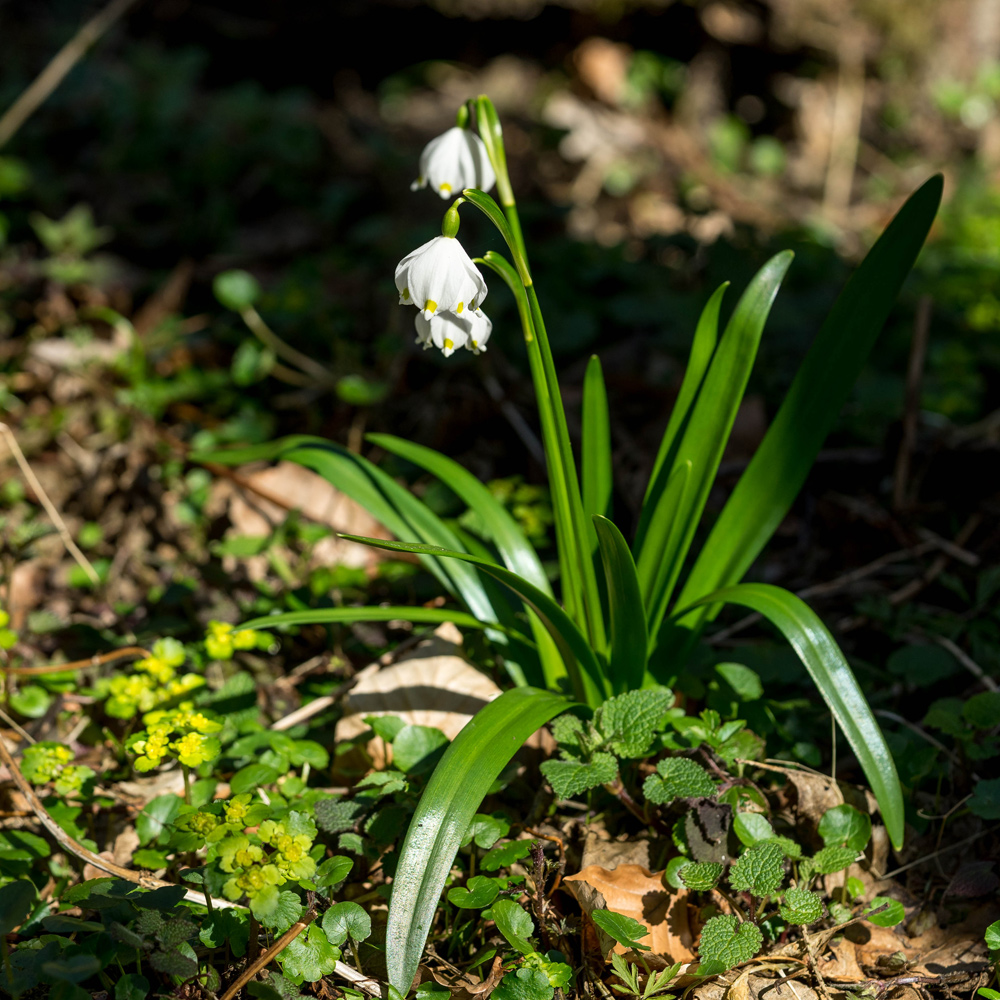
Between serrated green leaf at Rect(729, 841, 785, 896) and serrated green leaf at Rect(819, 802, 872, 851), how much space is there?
154mm

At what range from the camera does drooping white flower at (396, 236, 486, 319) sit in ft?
4.01

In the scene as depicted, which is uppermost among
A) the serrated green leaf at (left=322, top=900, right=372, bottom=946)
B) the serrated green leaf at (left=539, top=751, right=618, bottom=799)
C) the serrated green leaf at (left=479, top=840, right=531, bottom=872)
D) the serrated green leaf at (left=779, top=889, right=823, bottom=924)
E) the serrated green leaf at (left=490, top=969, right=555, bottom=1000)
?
the serrated green leaf at (left=539, top=751, right=618, bottom=799)

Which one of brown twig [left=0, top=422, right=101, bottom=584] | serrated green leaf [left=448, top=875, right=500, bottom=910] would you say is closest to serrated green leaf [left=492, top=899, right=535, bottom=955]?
serrated green leaf [left=448, top=875, right=500, bottom=910]

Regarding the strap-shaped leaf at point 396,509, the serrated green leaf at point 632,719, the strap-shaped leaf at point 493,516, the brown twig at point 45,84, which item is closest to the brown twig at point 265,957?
the serrated green leaf at point 632,719

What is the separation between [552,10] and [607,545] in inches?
172

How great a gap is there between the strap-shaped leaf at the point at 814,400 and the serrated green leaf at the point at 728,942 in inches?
21.3

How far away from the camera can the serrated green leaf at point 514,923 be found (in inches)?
49.9

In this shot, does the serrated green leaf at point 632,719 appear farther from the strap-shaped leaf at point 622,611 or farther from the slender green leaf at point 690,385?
the slender green leaf at point 690,385

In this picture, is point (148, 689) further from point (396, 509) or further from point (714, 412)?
point (714, 412)

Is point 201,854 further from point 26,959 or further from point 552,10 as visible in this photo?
point 552,10

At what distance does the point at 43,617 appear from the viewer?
6.91 ft

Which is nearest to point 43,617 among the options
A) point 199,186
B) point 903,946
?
point 903,946

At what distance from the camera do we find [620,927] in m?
1.25

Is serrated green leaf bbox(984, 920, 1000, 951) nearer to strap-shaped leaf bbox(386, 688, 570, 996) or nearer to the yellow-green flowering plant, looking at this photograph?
strap-shaped leaf bbox(386, 688, 570, 996)
